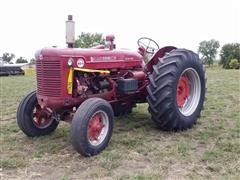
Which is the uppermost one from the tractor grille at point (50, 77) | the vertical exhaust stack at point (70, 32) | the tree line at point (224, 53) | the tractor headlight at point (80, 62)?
the vertical exhaust stack at point (70, 32)

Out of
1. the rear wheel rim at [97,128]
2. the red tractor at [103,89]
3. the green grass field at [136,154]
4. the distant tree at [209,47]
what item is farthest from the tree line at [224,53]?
the rear wheel rim at [97,128]

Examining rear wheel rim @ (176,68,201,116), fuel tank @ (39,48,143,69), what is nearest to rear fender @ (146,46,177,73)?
fuel tank @ (39,48,143,69)

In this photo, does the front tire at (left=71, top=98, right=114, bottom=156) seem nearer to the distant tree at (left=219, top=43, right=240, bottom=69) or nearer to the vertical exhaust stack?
the vertical exhaust stack

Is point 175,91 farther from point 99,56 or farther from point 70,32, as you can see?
point 70,32

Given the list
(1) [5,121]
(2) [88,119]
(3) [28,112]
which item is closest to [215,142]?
(2) [88,119]

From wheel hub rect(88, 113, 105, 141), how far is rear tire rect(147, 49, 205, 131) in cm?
97

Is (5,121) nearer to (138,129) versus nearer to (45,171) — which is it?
(138,129)

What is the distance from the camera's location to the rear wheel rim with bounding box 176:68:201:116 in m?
6.18

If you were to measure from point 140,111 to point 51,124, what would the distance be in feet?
7.45

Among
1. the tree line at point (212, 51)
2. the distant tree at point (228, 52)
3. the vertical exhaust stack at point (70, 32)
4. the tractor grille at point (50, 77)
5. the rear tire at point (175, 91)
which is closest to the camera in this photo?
the tractor grille at point (50, 77)

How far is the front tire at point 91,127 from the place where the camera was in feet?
15.0

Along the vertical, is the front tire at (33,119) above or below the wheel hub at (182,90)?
below

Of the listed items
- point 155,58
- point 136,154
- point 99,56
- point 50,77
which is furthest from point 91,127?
point 155,58

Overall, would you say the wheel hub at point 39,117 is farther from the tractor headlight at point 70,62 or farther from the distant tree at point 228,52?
the distant tree at point 228,52
